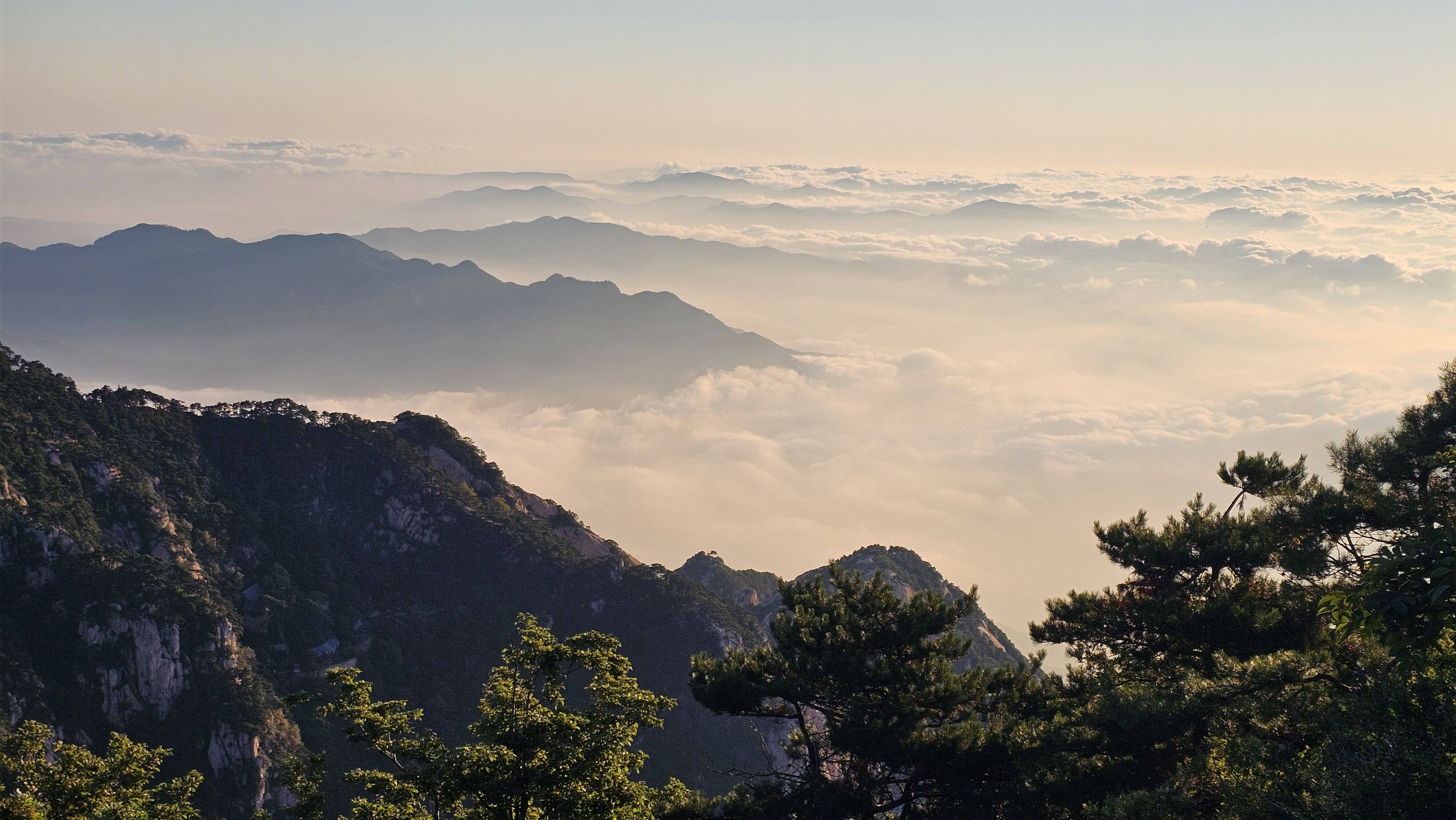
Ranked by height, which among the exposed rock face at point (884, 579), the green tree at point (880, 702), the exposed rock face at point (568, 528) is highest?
the green tree at point (880, 702)

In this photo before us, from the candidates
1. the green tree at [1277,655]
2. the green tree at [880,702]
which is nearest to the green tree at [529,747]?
the green tree at [880,702]

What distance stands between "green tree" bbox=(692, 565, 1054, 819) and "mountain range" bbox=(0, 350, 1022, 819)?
22.8 m

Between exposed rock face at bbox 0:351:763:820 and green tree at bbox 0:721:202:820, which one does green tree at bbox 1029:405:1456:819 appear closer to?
green tree at bbox 0:721:202:820

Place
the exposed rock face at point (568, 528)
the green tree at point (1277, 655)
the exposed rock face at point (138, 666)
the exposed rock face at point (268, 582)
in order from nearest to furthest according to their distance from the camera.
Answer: the green tree at point (1277, 655)
the exposed rock face at point (138, 666)
the exposed rock face at point (268, 582)
the exposed rock face at point (568, 528)

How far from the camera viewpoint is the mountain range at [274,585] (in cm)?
6022

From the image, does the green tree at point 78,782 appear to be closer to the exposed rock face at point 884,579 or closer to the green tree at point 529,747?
the green tree at point 529,747

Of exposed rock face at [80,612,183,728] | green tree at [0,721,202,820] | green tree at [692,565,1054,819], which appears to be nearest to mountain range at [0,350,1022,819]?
exposed rock face at [80,612,183,728]

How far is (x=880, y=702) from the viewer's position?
30062mm

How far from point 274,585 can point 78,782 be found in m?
62.8

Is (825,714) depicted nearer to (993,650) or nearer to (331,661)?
(331,661)

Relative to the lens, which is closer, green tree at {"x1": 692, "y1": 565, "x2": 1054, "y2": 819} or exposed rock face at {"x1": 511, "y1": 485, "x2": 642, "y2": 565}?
green tree at {"x1": 692, "y1": 565, "x2": 1054, "y2": 819}

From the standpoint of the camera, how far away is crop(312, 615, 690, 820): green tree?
22.7m

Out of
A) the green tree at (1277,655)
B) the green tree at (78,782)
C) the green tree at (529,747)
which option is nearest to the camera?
the green tree at (1277,655)

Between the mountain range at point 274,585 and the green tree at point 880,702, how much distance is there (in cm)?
2283
